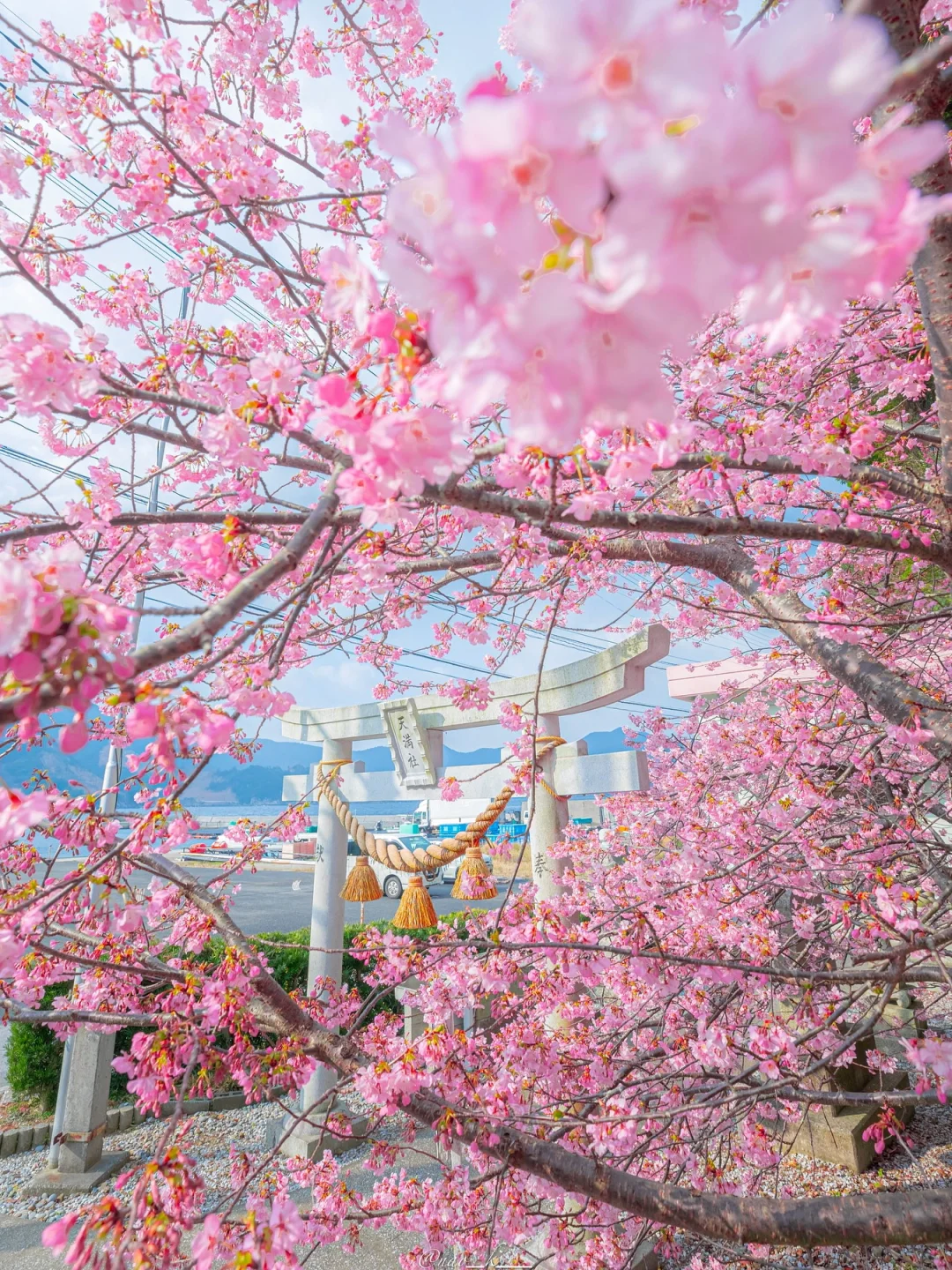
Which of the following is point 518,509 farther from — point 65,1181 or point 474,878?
point 65,1181

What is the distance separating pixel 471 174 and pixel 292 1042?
217 centimetres

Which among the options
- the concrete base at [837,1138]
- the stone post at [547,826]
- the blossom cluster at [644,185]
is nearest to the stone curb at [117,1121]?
the stone post at [547,826]

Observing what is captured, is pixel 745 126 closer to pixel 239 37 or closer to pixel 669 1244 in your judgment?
pixel 669 1244

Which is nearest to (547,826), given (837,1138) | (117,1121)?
(837,1138)

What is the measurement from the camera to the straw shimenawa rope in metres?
4.69

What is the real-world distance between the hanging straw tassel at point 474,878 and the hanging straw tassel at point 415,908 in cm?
127

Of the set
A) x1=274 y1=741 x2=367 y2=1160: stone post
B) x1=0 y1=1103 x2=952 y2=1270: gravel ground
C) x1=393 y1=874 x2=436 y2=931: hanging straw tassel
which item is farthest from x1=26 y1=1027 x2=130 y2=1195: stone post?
x1=393 y1=874 x2=436 y2=931: hanging straw tassel

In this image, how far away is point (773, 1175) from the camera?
399 cm

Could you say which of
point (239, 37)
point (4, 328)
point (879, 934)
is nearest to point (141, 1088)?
point (4, 328)

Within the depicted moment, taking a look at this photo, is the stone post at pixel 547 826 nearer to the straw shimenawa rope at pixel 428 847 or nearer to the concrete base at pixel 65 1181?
the straw shimenawa rope at pixel 428 847

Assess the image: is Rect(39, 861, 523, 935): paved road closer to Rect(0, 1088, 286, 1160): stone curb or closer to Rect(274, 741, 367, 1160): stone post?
Rect(0, 1088, 286, 1160): stone curb

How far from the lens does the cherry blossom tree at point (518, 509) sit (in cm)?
42

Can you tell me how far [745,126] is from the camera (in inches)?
15.3

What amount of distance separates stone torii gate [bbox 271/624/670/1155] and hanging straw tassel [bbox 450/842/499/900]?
41 cm
